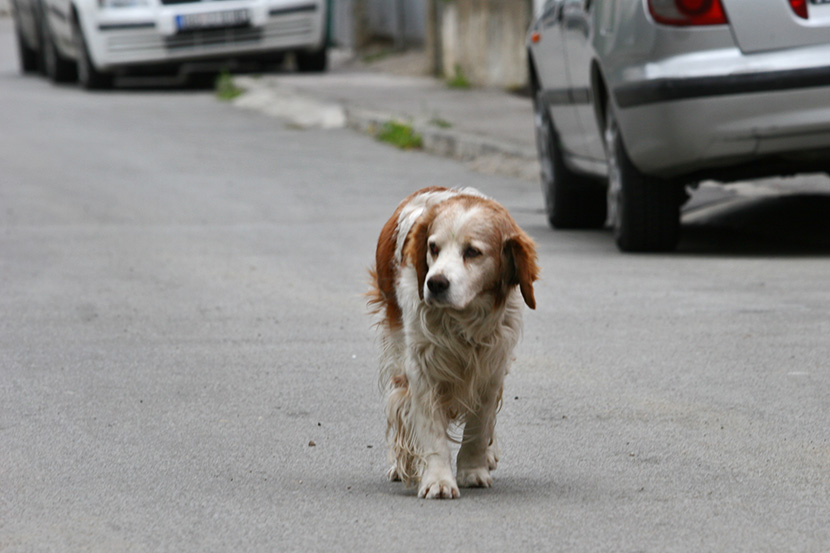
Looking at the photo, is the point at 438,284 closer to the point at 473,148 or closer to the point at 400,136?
the point at 473,148

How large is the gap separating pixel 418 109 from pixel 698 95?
9.13m

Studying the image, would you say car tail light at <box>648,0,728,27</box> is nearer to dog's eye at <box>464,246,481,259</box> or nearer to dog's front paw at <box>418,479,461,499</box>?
dog's eye at <box>464,246,481,259</box>

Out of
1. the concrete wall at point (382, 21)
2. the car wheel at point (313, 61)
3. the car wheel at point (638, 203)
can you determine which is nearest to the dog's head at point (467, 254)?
the car wheel at point (638, 203)

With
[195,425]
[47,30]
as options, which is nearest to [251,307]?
[195,425]

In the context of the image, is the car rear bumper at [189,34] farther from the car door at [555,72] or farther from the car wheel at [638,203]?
the car wheel at [638,203]

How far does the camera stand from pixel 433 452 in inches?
159

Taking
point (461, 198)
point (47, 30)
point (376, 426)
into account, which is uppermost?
point (461, 198)

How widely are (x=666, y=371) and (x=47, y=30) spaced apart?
58.4 ft

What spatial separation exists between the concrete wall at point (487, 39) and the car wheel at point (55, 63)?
543cm

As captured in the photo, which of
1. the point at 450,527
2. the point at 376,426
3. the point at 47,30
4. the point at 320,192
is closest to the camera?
the point at 450,527

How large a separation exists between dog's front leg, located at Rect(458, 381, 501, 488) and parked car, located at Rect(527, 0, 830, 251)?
3.49 meters

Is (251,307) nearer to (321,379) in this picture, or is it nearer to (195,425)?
(321,379)

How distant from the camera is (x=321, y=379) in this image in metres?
5.53

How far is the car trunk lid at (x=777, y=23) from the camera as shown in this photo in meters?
7.14
